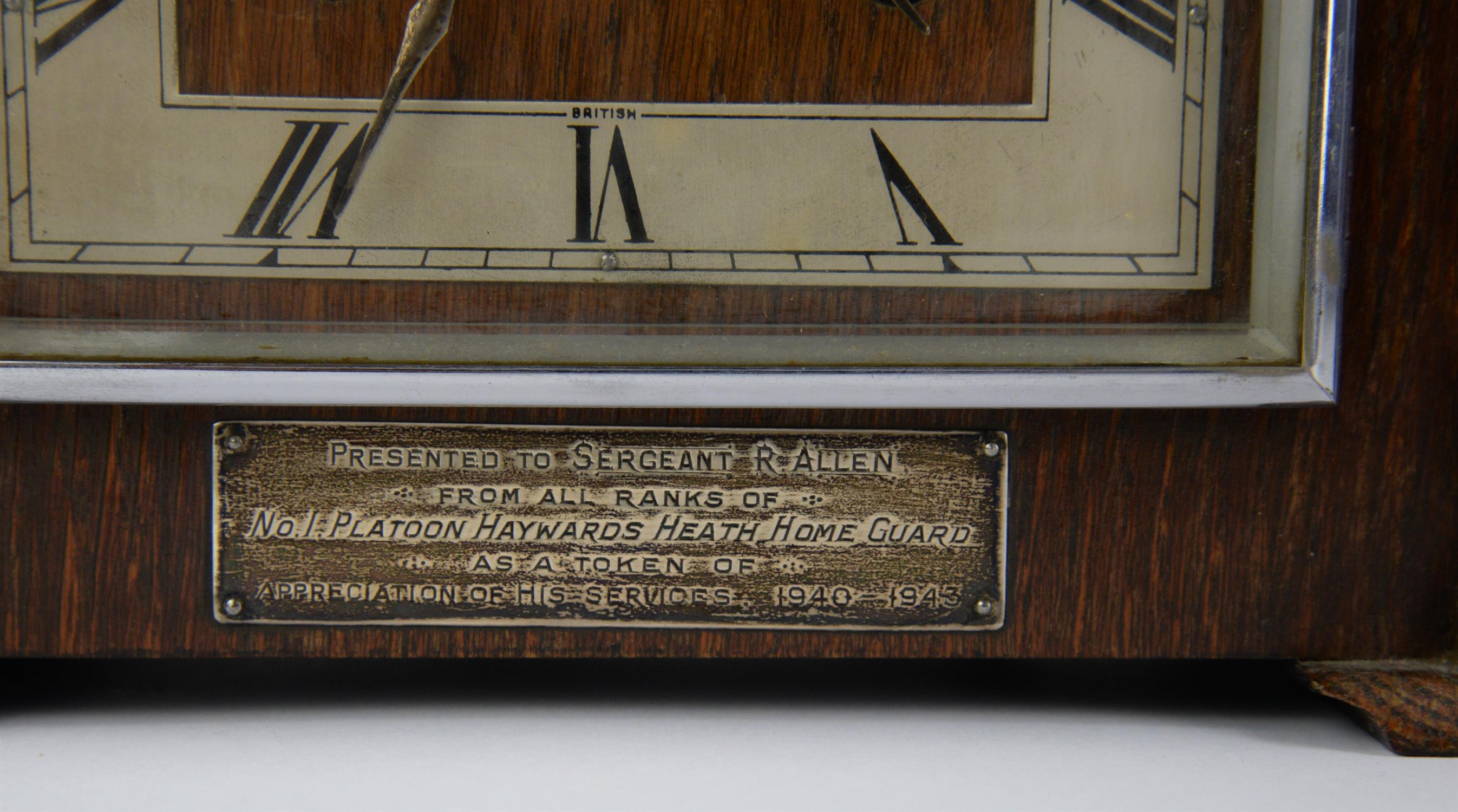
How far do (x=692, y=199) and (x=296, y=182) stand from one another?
23 cm

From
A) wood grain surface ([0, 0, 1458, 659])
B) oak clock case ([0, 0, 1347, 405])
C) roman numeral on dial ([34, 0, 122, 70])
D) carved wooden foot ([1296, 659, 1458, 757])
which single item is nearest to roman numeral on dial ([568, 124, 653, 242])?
oak clock case ([0, 0, 1347, 405])

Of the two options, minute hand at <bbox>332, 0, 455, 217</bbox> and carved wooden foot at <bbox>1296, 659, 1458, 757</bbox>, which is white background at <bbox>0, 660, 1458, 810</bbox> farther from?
minute hand at <bbox>332, 0, 455, 217</bbox>

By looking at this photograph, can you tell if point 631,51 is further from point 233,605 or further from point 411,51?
point 233,605

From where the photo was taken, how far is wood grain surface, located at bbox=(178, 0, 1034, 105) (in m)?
0.64

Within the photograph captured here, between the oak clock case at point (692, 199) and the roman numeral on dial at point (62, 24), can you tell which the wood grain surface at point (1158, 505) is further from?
the roman numeral on dial at point (62, 24)

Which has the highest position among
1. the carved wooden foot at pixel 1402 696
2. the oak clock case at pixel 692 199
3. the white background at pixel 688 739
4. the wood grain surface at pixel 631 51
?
the wood grain surface at pixel 631 51

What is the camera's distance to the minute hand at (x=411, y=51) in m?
0.62

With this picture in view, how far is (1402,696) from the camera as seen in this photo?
0.63 m

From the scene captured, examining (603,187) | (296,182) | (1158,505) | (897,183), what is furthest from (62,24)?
(1158,505)

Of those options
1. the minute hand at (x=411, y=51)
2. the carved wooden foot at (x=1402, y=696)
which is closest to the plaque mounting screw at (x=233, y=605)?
the minute hand at (x=411, y=51)

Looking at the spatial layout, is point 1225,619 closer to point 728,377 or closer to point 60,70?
point 728,377

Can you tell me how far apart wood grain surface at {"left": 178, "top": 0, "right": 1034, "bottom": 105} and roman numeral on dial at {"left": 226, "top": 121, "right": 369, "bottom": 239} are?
2cm

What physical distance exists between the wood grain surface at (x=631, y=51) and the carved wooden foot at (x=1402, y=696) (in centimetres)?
39

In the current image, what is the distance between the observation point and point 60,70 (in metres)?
0.64
